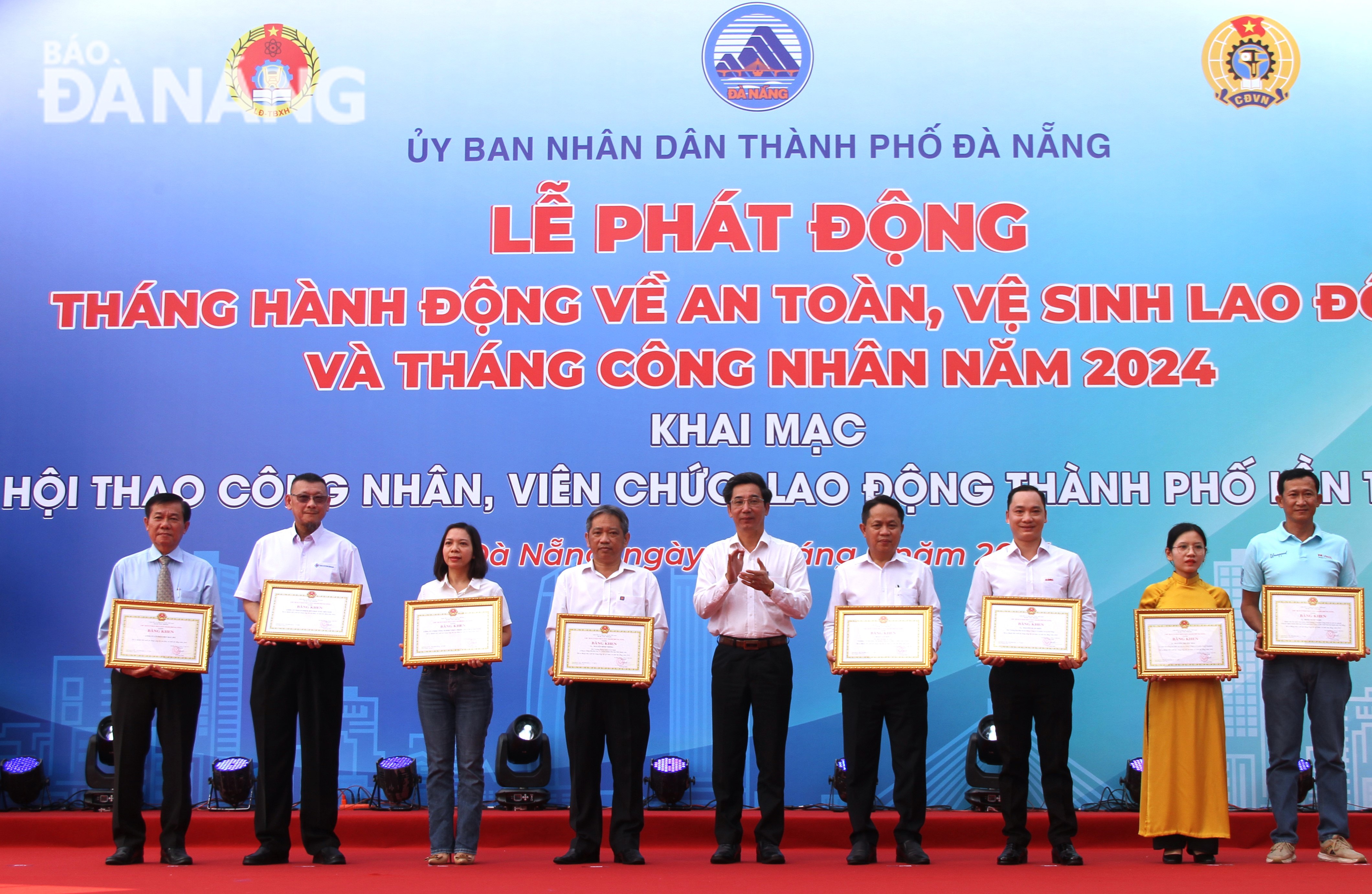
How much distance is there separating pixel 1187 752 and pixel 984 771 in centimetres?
116

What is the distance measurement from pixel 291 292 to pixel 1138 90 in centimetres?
405

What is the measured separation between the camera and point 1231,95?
5.54 meters

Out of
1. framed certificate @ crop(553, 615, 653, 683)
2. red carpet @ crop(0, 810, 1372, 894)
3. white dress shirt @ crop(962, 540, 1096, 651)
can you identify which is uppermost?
white dress shirt @ crop(962, 540, 1096, 651)

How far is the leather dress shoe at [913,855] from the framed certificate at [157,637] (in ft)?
8.02

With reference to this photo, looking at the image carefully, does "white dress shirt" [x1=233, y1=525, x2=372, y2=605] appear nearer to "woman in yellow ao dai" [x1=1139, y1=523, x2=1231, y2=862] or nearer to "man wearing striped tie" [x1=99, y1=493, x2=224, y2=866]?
"man wearing striped tie" [x1=99, y1=493, x2=224, y2=866]

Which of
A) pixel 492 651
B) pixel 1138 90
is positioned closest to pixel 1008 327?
pixel 1138 90

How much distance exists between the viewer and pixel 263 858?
402 centimetres

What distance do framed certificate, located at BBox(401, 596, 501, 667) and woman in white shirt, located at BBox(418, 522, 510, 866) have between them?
4cm

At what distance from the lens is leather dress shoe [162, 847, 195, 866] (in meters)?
4.04

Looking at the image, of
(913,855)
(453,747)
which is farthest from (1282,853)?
(453,747)

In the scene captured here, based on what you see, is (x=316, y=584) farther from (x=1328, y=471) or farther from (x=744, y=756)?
(x=1328, y=471)

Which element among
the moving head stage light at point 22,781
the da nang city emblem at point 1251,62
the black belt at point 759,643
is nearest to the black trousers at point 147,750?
the moving head stage light at point 22,781

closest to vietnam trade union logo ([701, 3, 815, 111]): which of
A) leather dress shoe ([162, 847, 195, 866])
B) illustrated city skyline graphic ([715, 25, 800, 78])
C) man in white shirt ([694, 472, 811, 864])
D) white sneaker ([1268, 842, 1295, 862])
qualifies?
illustrated city skyline graphic ([715, 25, 800, 78])

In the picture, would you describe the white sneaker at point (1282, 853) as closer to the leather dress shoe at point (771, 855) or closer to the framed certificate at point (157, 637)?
the leather dress shoe at point (771, 855)
